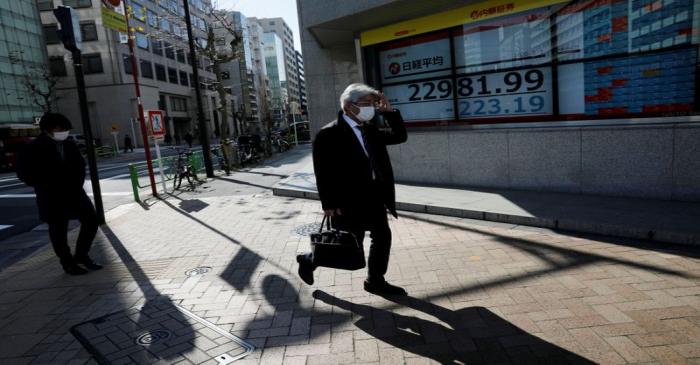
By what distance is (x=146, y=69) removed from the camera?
168 ft

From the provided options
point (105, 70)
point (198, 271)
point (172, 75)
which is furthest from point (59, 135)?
point (172, 75)

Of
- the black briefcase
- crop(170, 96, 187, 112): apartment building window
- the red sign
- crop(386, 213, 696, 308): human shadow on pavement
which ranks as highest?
crop(170, 96, 187, 112): apartment building window

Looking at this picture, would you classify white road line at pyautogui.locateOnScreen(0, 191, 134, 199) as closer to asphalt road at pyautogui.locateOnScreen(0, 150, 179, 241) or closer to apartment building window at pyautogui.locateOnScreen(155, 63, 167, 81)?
asphalt road at pyautogui.locateOnScreen(0, 150, 179, 241)

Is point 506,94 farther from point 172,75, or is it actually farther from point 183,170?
point 172,75

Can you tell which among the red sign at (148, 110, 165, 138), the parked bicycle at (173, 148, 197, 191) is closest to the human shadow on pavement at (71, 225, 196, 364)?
the red sign at (148, 110, 165, 138)

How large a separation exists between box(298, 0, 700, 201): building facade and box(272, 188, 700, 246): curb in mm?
1749

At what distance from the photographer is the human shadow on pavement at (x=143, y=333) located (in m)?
3.15

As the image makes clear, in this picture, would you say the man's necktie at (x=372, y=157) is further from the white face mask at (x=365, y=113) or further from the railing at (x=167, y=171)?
the railing at (x=167, y=171)

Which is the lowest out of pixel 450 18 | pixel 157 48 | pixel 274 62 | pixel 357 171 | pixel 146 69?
pixel 357 171

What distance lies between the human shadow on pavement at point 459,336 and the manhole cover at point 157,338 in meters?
0.99

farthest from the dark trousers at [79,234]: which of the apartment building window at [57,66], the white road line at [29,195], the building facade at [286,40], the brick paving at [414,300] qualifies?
the building facade at [286,40]

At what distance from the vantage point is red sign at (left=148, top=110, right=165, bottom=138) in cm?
1134

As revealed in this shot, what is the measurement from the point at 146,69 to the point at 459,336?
55.7m

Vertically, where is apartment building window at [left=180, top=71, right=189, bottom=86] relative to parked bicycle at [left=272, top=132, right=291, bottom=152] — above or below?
above
